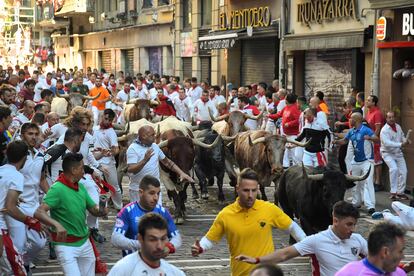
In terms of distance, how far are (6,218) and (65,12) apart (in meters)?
45.8

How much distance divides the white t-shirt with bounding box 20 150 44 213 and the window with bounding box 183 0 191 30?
2692cm

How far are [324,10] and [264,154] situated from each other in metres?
9.17

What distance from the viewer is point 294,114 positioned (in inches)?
719

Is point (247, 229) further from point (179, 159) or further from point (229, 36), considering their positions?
point (229, 36)

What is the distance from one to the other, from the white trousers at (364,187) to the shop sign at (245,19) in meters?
12.8

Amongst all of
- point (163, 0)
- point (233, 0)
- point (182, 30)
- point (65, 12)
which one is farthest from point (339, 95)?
point (65, 12)

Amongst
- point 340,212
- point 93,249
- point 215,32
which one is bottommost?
point 93,249

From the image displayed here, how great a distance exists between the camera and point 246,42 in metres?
30.7

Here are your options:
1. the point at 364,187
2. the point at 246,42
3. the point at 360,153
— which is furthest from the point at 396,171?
the point at 246,42

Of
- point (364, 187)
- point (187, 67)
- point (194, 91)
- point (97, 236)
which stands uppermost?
point (187, 67)

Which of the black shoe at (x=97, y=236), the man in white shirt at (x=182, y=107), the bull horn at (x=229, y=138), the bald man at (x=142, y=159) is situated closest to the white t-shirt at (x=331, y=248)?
the bald man at (x=142, y=159)

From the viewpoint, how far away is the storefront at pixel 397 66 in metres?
18.0

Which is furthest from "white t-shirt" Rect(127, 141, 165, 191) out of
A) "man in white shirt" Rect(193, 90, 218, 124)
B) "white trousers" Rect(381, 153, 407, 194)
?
"man in white shirt" Rect(193, 90, 218, 124)

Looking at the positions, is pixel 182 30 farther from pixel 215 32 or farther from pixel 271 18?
pixel 271 18
